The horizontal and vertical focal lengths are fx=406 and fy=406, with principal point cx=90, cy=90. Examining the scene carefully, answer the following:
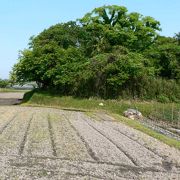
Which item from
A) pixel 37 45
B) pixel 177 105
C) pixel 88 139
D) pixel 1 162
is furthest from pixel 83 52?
pixel 1 162

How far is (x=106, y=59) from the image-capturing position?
27.8 metres

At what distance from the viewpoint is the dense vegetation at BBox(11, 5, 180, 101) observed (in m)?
27.8

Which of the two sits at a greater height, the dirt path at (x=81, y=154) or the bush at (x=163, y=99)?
the bush at (x=163, y=99)

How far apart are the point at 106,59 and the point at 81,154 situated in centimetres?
1783

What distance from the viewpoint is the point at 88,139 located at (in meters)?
12.9

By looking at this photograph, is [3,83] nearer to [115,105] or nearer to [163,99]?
[163,99]

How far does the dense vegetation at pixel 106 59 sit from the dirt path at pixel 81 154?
12.0m

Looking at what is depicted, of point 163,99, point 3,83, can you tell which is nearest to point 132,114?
point 163,99

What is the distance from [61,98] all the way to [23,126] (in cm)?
1325

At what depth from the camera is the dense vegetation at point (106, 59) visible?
27766mm

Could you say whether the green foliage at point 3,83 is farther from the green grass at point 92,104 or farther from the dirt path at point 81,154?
the dirt path at point 81,154

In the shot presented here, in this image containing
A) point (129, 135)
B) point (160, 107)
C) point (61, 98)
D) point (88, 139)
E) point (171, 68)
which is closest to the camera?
point (88, 139)

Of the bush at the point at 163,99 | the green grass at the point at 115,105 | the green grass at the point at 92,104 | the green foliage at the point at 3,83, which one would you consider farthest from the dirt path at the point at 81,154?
the green foliage at the point at 3,83

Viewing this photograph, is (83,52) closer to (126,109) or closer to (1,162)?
(126,109)
